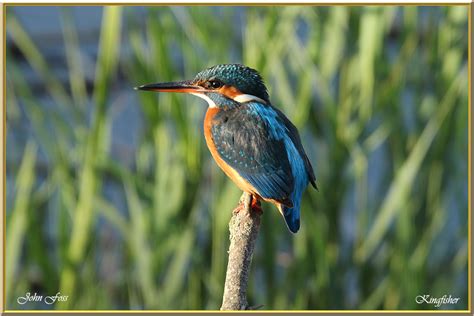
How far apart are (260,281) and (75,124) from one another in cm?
87

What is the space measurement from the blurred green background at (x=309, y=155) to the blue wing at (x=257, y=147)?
29.4 inches

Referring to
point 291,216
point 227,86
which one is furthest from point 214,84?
point 291,216

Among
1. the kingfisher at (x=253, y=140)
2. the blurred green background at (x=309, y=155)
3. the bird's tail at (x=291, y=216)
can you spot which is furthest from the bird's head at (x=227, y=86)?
the blurred green background at (x=309, y=155)

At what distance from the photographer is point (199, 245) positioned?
3283 mm

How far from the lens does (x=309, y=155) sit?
331 centimetres

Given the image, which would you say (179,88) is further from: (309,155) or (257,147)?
(309,155)

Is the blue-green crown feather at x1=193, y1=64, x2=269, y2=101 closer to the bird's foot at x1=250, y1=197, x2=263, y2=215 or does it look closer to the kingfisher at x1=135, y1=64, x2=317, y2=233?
the kingfisher at x1=135, y1=64, x2=317, y2=233

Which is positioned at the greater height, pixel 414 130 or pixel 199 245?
pixel 414 130

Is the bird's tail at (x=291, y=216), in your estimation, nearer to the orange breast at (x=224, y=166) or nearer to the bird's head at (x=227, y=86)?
the orange breast at (x=224, y=166)

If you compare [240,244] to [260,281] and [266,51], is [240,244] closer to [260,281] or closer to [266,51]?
[266,51]

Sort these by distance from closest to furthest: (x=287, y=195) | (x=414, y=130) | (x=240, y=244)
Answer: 1. (x=240, y=244)
2. (x=287, y=195)
3. (x=414, y=130)

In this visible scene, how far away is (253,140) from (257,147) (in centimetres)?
2

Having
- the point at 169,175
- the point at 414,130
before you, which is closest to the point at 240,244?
the point at 169,175

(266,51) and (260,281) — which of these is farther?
(260,281)
